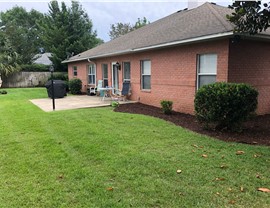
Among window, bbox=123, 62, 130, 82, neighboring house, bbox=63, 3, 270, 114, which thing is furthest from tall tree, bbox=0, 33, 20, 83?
neighboring house, bbox=63, 3, 270, 114

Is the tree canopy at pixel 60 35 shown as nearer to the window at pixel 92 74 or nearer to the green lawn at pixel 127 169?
the window at pixel 92 74

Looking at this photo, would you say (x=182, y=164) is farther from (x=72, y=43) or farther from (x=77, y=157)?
(x=72, y=43)

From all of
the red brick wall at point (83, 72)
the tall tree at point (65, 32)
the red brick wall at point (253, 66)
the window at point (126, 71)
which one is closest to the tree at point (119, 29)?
the tall tree at point (65, 32)

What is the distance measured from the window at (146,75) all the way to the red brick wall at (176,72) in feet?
0.65

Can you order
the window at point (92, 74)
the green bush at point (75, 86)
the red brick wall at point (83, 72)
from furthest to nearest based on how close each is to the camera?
1. the red brick wall at point (83, 72)
2. the green bush at point (75, 86)
3. the window at point (92, 74)

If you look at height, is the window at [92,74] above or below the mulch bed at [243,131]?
above

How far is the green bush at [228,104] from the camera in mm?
5867

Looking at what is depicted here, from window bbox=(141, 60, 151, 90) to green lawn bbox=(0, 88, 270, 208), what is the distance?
5209mm

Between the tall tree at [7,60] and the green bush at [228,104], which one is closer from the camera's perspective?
the green bush at [228,104]

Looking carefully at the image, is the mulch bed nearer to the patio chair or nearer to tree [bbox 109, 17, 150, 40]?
Result: the patio chair

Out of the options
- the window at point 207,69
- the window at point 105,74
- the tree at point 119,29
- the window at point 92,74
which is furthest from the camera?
the tree at point 119,29

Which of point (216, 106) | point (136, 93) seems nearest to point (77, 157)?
point (216, 106)

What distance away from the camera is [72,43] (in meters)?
26.9

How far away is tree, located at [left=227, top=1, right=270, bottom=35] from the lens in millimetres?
5254
